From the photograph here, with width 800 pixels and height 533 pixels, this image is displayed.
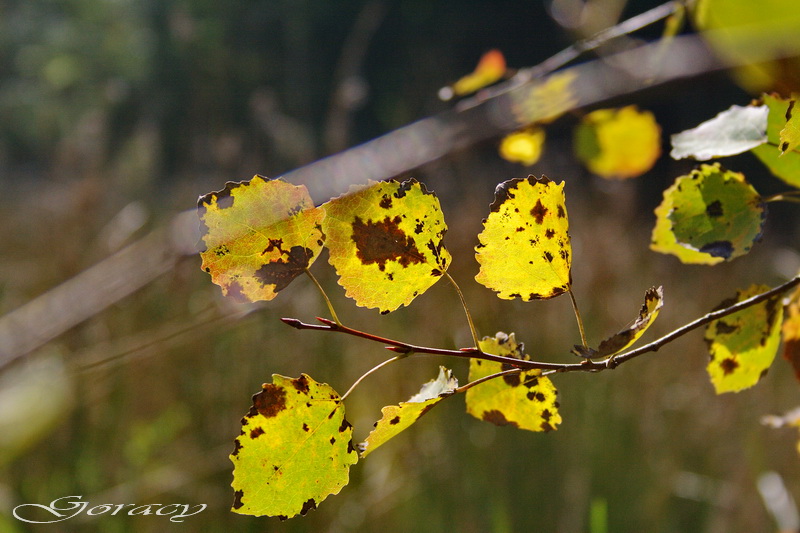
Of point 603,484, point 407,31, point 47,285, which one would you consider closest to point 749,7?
point 603,484

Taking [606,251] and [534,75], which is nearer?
[534,75]

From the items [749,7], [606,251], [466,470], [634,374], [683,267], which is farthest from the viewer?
[683,267]

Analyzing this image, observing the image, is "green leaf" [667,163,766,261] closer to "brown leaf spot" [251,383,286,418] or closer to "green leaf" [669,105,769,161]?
"green leaf" [669,105,769,161]

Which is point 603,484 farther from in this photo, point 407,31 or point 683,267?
point 407,31

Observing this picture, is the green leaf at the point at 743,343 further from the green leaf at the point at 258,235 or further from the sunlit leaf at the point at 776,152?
the green leaf at the point at 258,235

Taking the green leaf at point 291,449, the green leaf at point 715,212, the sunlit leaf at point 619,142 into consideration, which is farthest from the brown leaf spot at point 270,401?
the sunlit leaf at point 619,142

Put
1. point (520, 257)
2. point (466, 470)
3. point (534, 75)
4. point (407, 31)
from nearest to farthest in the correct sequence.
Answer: point (520, 257), point (534, 75), point (466, 470), point (407, 31)
